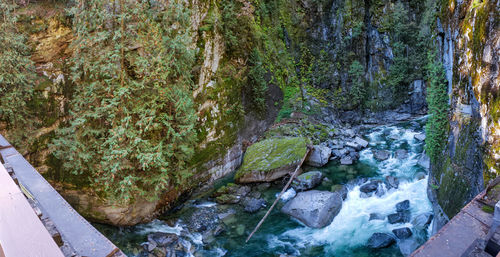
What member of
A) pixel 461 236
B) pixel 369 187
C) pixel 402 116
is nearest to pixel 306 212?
pixel 369 187

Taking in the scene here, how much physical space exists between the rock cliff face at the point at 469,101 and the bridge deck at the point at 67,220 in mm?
6963

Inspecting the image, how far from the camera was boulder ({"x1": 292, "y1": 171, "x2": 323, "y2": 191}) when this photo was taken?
11.1m

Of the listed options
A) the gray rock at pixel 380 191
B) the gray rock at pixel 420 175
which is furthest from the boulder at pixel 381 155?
the gray rock at pixel 380 191

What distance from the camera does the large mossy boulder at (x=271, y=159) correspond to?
11664 millimetres

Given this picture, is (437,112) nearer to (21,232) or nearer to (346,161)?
(346,161)

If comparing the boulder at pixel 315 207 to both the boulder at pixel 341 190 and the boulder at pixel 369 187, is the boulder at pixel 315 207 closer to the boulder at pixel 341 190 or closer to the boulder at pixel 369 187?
the boulder at pixel 341 190

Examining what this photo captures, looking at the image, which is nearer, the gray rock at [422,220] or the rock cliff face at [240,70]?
the gray rock at [422,220]

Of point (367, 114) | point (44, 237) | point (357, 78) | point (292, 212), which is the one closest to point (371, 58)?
point (357, 78)

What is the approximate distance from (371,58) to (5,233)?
22839 mm

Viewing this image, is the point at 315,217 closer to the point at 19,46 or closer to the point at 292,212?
the point at 292,212

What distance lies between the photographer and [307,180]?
11.2m

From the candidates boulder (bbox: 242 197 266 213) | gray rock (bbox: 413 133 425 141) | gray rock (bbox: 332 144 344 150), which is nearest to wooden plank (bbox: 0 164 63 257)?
boulder (bbox: 242 197 266 213)

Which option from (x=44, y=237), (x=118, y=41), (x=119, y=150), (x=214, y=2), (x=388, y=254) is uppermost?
(x=214, y=2)

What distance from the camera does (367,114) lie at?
20.4 metres
